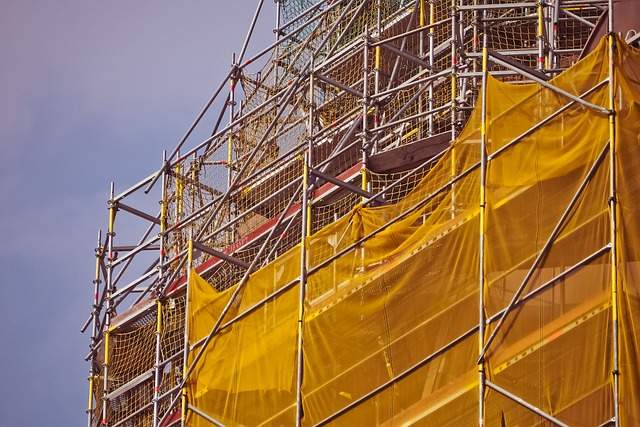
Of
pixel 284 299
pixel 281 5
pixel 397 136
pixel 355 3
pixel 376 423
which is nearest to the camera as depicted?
pixel 376 423

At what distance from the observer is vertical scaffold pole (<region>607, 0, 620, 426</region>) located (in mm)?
20531

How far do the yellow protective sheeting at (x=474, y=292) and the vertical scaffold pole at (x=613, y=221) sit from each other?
0.24 ft

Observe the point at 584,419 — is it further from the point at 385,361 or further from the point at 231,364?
the point at 231,364

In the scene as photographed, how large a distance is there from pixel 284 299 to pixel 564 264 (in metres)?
4.72

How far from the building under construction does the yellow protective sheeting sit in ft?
0.08

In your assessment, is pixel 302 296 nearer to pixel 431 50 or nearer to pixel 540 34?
pixel 540 34

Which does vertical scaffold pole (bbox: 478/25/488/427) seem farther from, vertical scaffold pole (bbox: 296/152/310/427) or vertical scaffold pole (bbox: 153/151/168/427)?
vertical scaffold pole (bbox: 153/151/168/427)

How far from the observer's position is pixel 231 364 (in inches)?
1010

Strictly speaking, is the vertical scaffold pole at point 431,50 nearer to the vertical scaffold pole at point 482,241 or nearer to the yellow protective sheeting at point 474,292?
the yellow protective sheeting at point 474,292

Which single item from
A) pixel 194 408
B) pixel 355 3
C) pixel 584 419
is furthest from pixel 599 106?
pixel 355 3

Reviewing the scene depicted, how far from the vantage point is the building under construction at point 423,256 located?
2152 centimetres

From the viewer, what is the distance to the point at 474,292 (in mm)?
22594

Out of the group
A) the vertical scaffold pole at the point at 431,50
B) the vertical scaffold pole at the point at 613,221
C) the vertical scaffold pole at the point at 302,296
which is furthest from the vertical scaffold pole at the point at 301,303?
the vertical scaffold pole at the point at 613,221

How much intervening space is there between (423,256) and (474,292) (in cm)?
102
